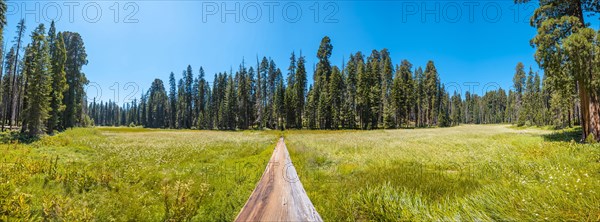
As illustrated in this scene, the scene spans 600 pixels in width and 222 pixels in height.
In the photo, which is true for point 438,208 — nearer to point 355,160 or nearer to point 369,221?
point 369,221

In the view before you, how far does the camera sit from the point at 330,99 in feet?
191

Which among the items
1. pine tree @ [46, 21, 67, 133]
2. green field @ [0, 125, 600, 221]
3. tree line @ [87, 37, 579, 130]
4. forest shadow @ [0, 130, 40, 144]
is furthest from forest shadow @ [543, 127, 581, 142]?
pine tree @ [46, 21, 67, 133]

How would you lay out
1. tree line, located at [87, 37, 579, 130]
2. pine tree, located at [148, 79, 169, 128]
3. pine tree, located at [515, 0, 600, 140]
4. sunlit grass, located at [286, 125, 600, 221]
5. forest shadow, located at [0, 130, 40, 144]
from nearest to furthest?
1. sunlit grass, located at [286, 125, 600, 221]
2. pine tree, located at [515, 0, 600, 140]
3. forest shadow, located at [0, 130, 40, 144]
4. tree line, located at [87, 37, 579, 130]
5. pine tree, located at [148, 79, 169, 128]

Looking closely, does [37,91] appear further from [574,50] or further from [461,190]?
[574,50]

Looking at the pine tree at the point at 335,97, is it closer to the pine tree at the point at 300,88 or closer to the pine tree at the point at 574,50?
the pine tree at the point at 300,88

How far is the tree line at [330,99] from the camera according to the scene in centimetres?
5775

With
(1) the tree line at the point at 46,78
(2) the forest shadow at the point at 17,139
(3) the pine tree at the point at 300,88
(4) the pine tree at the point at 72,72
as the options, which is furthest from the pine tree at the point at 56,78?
(3) the pine tree at the point at 300,88

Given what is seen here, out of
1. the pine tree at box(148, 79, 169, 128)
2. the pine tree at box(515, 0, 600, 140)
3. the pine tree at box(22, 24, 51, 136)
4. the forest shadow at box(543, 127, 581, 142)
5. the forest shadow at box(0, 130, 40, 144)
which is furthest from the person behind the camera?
the pine tree at box(148, 79, 169, 128)

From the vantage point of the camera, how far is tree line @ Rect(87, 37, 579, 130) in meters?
57.8

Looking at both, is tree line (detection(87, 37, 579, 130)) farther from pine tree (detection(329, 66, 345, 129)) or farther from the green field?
the green field

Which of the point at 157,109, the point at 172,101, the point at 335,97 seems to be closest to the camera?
the point at 335,97

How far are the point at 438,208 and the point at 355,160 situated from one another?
688 cm

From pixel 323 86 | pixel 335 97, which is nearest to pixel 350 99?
pixel 335 97

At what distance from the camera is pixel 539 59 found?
16453 mm
